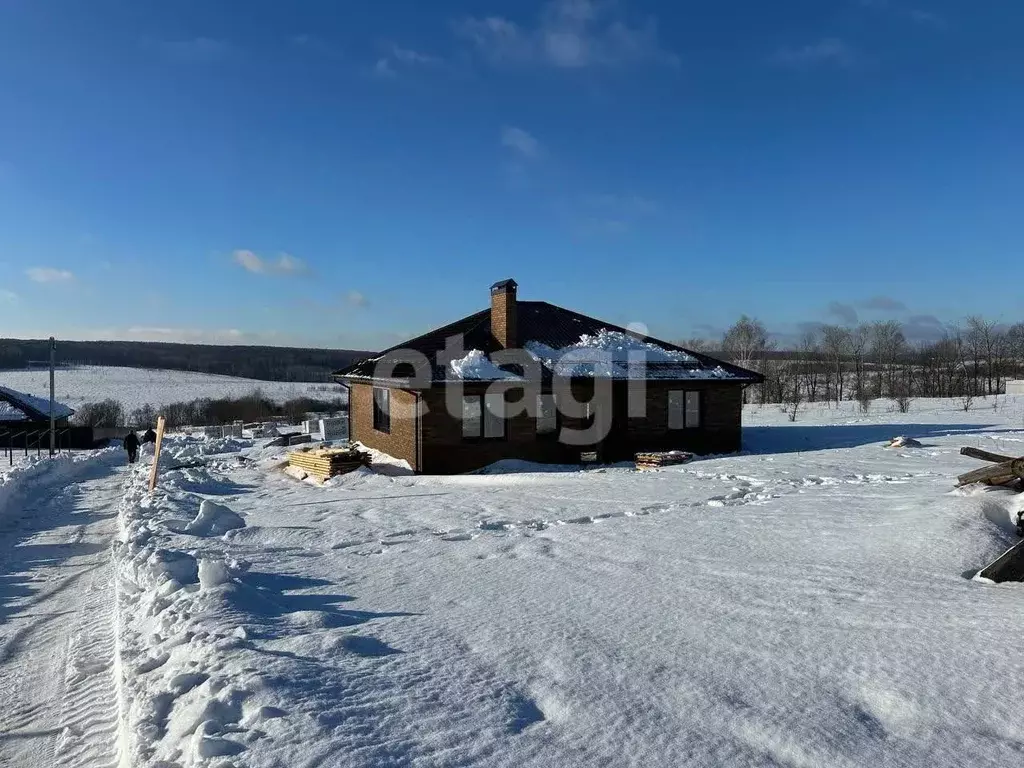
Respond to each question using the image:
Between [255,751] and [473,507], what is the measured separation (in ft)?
27.0

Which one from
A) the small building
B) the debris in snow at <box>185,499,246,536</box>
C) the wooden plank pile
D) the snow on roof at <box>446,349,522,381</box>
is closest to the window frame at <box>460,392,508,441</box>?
the snow on roof at <box>446,349,522,381</box>

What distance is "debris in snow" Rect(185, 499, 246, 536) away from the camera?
384 inches

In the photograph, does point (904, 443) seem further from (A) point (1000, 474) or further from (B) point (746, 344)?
(B) point (746, 344)

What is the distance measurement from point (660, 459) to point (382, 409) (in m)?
8.06

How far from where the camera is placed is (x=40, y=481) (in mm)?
17484

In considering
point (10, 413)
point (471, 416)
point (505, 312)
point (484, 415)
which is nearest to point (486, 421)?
point (484, 415)

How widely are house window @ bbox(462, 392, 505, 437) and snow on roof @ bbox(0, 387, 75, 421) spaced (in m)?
30.2

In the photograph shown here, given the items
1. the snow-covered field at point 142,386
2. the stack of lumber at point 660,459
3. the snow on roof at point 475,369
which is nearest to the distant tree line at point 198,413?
the snow-covered field at point 142,386

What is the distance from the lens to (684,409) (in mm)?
19188

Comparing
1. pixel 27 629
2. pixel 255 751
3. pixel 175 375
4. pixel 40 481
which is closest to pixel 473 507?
pixel 27 629

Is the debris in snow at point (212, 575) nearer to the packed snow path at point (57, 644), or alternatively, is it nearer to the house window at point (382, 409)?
the packed snow path at point (57, 644)

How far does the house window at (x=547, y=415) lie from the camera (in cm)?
1766

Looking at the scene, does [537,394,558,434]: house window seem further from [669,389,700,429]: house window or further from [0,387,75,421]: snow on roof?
[0,387,75,421]: snow on roof

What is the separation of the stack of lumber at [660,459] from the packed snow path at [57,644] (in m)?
11.5
